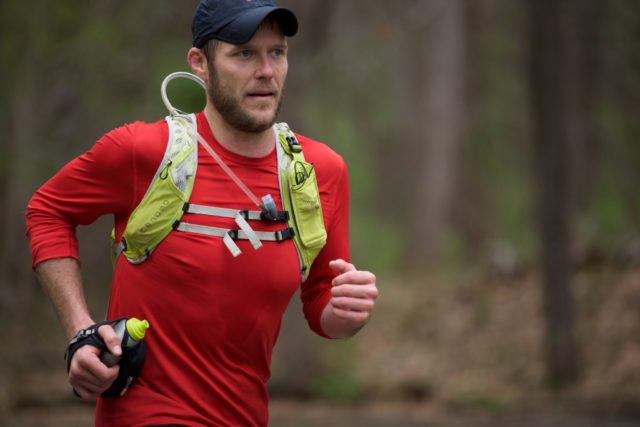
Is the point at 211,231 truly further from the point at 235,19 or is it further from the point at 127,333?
the point at 235,19

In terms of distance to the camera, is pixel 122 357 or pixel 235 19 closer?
pixel 122 357

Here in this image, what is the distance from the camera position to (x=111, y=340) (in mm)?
2693

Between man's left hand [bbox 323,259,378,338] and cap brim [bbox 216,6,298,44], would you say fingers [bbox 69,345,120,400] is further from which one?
cap brim [bbox 216,6,298,44]

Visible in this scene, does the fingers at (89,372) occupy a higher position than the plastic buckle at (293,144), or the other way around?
the plastic buckle at (293,144)

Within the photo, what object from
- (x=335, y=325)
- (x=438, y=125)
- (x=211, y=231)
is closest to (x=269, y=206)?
(x=211, y=231)

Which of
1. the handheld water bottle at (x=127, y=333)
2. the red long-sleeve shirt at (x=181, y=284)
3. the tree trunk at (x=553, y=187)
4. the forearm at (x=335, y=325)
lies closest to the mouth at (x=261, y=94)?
the red long-sleeve shirt at (x=181, y=284)

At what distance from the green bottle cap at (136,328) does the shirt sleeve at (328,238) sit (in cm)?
81

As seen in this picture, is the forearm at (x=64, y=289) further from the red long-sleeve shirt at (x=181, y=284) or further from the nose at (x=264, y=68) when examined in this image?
the nose at (x=264, y=68)

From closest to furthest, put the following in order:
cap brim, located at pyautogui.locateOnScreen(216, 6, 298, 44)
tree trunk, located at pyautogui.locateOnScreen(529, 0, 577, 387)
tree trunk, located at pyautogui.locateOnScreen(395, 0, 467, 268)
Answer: cap brim, located at pyautogui.locateOnScreen(216, 6, 298, 44) < tree trunk, located at pyautogui.locateOnScreen(529, 0, 577, 387) < tree trunk, located at pyautogui.locateOnScreen(395, 0, 467, 268)

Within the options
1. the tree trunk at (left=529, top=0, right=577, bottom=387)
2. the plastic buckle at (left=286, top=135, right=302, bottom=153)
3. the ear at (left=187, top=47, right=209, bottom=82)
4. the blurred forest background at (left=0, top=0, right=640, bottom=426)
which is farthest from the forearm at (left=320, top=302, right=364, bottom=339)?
the tree trunk at (left=529, top=0, right=577, bottom=387)

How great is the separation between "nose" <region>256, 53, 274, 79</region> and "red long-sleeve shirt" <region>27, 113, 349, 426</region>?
0.35m

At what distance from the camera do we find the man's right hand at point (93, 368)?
2.66m

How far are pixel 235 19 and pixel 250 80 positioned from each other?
0.24 meters

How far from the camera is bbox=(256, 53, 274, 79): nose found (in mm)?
3072
